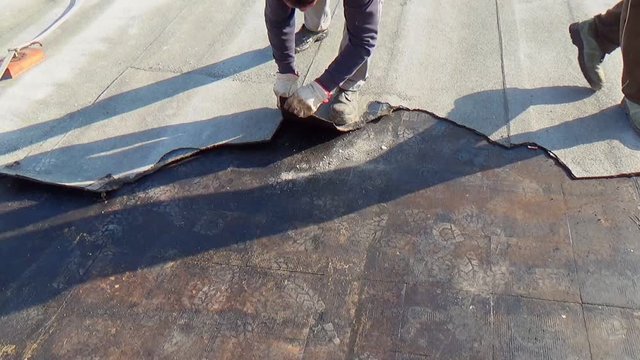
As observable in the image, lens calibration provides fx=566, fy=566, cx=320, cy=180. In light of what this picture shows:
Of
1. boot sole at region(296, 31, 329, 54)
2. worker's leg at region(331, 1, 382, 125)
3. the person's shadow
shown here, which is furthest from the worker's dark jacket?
boot sole at region(296, 31, 329, 54)

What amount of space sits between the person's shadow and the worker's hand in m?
0.62

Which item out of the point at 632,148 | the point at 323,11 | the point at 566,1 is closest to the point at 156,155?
the point at 323,11

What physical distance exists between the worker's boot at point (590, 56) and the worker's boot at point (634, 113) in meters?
0.20

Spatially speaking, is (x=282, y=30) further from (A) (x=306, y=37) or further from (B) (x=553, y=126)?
(B) (x=553, y=126)

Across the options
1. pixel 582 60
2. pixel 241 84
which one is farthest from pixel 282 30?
pixel 582 60

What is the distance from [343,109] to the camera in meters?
2.37

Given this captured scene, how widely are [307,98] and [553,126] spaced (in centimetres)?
103

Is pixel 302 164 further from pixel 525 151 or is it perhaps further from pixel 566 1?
pixel 566 1

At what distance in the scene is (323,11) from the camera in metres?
2.84

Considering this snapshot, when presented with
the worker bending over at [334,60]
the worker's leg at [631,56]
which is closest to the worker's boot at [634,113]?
the worker's leg at [631,56]

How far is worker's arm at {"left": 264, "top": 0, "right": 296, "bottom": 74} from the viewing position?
2.12m

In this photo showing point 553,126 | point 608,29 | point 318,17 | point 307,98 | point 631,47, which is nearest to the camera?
point 307,98

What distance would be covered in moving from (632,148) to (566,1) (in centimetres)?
127

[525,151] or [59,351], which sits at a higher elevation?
[59,351]
